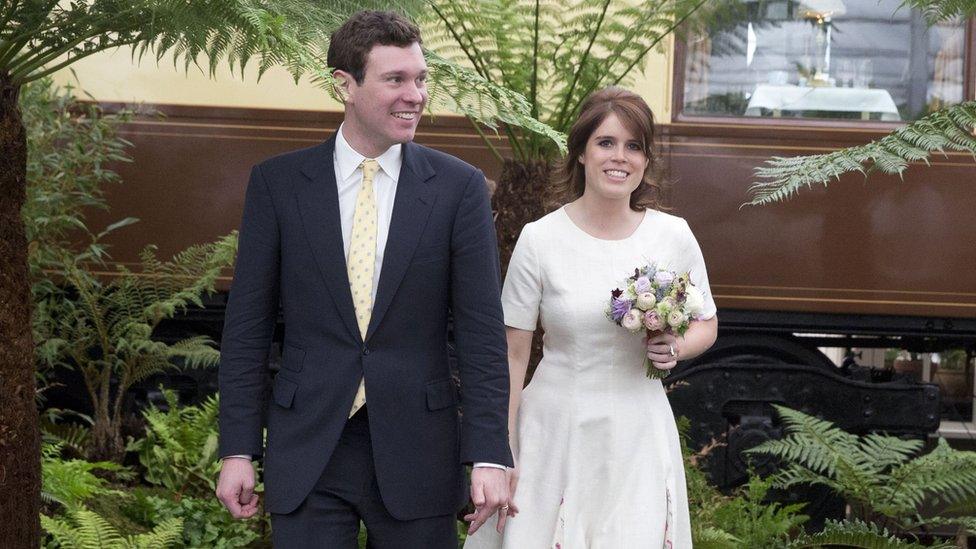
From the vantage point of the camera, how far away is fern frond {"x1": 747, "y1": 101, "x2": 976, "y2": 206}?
4004mm

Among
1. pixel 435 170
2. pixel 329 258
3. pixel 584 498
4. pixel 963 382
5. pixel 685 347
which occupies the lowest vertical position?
pixel 963 382

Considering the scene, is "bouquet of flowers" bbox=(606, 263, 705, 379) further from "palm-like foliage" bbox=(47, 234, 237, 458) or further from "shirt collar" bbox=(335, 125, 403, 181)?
"palm-like foliage" bbox=(47, 234, 237, 458)

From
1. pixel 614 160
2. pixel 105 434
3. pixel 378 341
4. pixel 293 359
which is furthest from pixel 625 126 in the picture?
pixel 105 434

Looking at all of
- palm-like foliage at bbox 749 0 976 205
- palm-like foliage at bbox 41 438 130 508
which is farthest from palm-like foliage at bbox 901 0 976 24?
palm-like foliage at bbox 41 438 130 508

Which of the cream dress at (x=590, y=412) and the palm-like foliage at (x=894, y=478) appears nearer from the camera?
the cream dress at (x=590, y=412)

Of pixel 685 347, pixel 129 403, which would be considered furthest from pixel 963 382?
pixel 685 347

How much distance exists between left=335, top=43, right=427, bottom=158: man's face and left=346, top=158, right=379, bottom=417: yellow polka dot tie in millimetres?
181

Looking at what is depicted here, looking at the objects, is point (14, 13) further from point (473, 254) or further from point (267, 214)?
point (473, 254)

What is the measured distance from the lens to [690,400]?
669 cm

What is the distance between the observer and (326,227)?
2.79 metres

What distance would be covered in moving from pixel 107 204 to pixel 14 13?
2.95 m

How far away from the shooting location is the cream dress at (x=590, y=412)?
128 inches

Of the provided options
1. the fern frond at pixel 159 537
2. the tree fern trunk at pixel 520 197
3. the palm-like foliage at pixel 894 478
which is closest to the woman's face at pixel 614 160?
the tree fern trunk at pixel 520 197

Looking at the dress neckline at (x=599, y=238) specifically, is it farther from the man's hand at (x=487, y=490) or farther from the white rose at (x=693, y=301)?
the man's hand at (x=487, y=490)
